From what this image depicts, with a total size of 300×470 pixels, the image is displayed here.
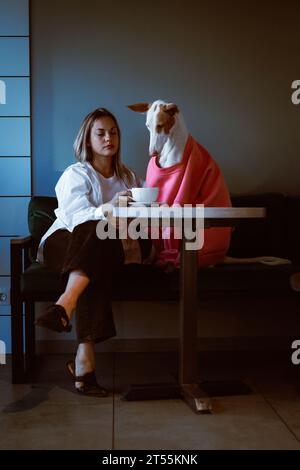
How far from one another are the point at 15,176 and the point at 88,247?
3.09ft

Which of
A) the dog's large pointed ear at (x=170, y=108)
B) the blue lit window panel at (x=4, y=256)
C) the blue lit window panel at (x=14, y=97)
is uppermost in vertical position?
the blue lit window panel at (x=14, y=97)

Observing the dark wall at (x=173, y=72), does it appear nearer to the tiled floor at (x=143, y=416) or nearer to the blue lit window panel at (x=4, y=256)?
the blue lit window panel at (x=4, y=256)

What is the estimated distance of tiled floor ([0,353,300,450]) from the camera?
2033 mm

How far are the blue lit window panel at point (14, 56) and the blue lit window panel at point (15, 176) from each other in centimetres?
44

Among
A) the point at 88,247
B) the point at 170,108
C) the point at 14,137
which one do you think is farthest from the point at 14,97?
the point at 88,247

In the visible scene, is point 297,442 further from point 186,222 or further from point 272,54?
point 272,54

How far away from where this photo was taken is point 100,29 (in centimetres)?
330

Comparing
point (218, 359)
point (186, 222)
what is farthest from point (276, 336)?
point (186, 222)

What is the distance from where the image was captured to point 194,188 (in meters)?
2.68

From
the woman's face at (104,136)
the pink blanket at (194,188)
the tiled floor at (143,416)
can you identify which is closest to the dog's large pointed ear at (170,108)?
the pink blanket at (194,188)

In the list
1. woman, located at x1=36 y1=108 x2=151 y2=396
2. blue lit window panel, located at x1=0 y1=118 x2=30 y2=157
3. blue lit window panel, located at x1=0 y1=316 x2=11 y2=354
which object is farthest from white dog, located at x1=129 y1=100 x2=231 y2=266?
blue lit window panel, located at x1=0 y1=316 x2=11 y2=354

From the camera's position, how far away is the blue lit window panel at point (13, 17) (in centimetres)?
323

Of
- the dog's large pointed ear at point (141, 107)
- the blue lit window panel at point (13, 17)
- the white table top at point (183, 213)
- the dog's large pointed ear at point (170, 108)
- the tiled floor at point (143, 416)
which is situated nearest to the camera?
the tiled floor at point (143, 416)

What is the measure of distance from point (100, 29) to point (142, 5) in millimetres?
246
